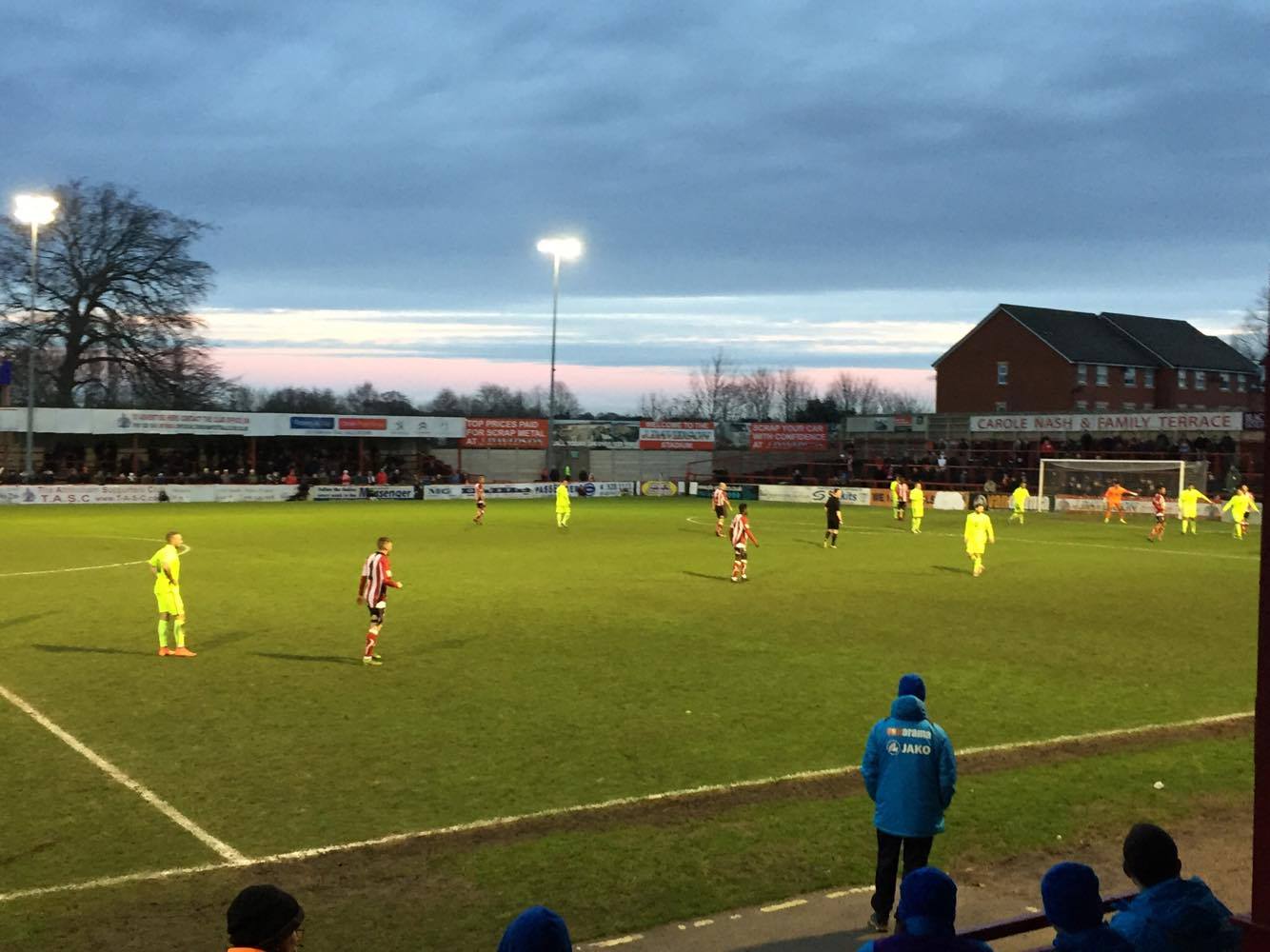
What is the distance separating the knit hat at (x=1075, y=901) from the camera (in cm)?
409

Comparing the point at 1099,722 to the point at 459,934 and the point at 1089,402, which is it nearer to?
the point at 459,934

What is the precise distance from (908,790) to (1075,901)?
3216 mm

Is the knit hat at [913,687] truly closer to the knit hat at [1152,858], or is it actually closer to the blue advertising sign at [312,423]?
the knit hat at [1152,858]

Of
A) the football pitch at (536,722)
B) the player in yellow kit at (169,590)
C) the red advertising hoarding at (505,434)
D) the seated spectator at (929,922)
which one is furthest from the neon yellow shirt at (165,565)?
the red advertising hoarding at (505,434)

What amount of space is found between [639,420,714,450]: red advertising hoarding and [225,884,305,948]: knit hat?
68912mm

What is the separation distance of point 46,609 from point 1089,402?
71.7 metres

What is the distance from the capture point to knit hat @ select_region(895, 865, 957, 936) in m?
3.95

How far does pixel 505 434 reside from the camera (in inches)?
2724

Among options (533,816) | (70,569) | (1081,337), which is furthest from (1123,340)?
(533,816)

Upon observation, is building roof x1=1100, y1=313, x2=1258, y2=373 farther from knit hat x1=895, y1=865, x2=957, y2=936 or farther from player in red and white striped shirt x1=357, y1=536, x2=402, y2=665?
knit hat x1=895, y1=865, x2=957, y2=936

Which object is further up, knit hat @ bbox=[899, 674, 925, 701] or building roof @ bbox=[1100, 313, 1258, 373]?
building roof @ bbox=[1100, 313, 1258, 373]

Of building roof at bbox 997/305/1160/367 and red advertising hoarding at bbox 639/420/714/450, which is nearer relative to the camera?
red advertising hoarding at bbox 639/420/714/450

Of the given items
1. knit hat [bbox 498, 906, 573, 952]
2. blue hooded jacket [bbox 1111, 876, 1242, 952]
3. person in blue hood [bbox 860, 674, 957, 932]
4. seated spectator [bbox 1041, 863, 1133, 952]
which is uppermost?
knit hat [bbox 498, 906, 573, 952]

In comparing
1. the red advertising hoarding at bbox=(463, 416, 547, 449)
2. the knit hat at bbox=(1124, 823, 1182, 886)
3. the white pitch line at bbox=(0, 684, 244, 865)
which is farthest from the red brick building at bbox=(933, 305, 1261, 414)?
the knit hat at bbox=(1124, 823, 1182, 886)
